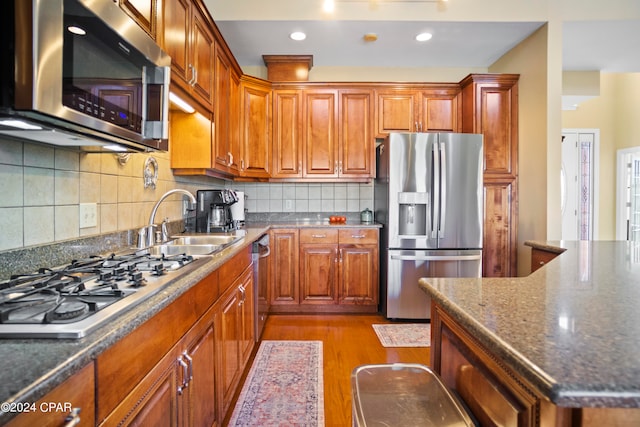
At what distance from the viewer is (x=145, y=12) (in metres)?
1.50

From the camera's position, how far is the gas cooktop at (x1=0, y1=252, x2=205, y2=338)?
28.6 inches

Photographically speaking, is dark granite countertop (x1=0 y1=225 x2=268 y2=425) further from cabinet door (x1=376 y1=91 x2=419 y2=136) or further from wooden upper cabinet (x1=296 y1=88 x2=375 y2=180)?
cabinet door (x1=376 y1=91 x2=419 y2=136)

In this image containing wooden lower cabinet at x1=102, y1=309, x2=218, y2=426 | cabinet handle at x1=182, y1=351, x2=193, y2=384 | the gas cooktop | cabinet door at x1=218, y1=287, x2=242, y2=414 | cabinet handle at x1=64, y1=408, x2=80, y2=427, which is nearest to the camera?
cabinet handle at x1=64, y1=408, x2=80, y2=427

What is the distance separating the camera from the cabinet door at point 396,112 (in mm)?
3645

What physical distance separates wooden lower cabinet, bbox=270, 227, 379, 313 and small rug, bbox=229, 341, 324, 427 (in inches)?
29.1

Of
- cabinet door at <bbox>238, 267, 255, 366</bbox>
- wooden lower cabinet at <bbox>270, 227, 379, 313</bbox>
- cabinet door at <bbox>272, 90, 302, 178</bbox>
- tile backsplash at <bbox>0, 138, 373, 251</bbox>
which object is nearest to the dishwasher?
cabinet door at <bbox>238, 267, 255, 366</bbox>

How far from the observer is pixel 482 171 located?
10.7ft

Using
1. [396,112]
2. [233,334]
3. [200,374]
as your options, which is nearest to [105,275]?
[200,374]

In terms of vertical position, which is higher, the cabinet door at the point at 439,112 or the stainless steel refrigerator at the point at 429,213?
the cabinet door at the point at 439,112

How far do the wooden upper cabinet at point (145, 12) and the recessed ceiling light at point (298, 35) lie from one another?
1.75 meters

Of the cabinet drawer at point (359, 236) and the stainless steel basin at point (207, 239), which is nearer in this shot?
the stainless steel basin at point (207, 239)

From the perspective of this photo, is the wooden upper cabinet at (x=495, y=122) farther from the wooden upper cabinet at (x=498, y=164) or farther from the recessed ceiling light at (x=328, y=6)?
the recessed ceiling light at (x=328, y=6)

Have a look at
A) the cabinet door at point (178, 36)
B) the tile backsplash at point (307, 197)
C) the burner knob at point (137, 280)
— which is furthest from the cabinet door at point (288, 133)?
the burner knob at point (137, 280)

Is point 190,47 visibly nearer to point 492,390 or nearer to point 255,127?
point 255,127
